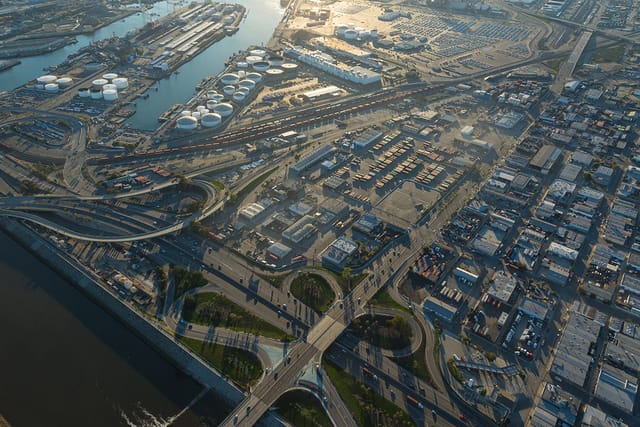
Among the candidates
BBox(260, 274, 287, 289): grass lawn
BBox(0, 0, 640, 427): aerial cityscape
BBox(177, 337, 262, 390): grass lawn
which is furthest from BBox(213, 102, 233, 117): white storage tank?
BBox(177, 337, 262, 390): grass lawn

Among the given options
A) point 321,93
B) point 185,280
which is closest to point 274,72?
point 321,93

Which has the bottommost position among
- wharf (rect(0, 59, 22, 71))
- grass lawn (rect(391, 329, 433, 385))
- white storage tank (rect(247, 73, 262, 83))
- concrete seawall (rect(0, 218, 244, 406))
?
concrete seawall (rect(0, 218, 244, 406))

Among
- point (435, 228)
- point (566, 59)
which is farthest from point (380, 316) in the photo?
point (566, 59)

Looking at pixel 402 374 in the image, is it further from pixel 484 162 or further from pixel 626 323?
pixel 484 162

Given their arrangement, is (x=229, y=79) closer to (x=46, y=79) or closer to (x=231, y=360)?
(x=46, y=79)

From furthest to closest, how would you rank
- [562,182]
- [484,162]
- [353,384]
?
[484,162], [562,182], [353,384]

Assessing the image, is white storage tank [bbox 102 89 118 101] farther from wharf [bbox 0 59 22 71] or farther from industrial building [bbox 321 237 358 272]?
industrial building [bbox 321 237 358 272]
